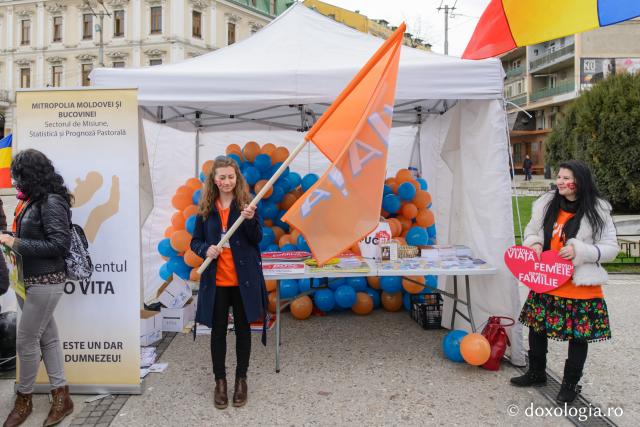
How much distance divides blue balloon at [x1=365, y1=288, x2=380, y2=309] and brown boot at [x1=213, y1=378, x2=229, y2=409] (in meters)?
2.58

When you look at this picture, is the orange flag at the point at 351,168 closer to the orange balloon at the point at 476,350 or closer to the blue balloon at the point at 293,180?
the orange balloon at the point at 476,350

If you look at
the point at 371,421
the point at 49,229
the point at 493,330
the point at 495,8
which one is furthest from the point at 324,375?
the point at 495,8

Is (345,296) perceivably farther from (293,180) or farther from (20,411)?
(20,411)

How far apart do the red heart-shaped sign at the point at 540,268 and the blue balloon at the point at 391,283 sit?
209 cm

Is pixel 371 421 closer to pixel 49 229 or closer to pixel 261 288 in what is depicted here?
pixel 261 288

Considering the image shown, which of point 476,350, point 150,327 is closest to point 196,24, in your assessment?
point 150,327

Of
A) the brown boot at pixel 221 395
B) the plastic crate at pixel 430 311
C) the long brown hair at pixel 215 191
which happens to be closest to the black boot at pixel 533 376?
Answer: the plastic crate at pixel 430 311

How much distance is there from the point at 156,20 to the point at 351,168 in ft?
135

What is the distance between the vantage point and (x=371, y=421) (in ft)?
10.9

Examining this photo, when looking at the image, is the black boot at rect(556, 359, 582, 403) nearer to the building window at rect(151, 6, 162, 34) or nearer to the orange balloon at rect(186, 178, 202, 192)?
the orange balloon at rect(186, 178, 202, 192)

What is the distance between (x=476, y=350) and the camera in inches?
156

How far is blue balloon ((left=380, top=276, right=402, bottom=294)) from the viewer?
568 cm

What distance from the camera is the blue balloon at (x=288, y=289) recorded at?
5715mm

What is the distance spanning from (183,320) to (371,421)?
2.60m
